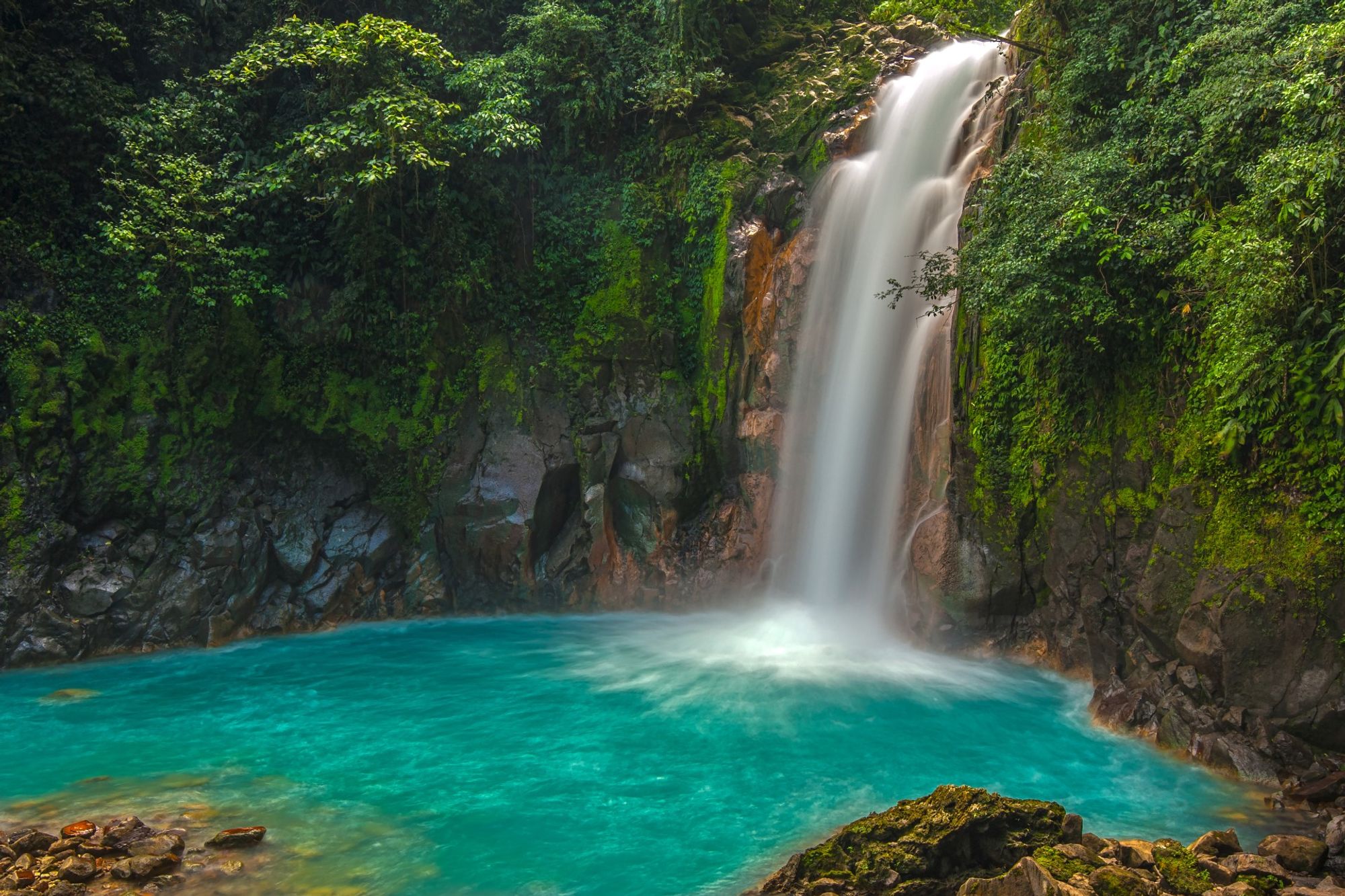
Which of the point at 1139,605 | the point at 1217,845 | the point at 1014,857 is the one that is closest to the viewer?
the point at 1014,857

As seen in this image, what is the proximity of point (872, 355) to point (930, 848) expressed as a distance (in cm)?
874

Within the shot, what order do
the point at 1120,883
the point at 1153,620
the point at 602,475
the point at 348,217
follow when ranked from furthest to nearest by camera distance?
the point at 602,475 → the point at 348,217 → the point at 1153,620 → the point at 1120,883

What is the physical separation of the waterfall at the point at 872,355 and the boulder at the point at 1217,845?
20.6 feet

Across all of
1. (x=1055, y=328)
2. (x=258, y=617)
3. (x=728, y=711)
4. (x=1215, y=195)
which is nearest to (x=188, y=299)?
(x=258, y=617)

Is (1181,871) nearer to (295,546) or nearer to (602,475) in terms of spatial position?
(602,475)

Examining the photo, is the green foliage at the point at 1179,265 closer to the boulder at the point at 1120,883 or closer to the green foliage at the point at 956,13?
the green foliage at the point at 956,13

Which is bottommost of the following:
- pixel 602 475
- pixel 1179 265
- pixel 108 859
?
pixel 108 859

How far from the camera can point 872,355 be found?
13.9 m

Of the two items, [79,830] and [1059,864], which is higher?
[1059,864]

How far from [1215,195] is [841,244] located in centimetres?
618

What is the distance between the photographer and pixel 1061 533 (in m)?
11.2

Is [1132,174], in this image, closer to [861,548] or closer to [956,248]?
[956,248]

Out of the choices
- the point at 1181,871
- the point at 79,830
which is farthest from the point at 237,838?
the point at 1181,871

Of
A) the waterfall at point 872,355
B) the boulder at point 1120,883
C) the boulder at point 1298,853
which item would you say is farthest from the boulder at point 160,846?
the waterfall at point 872,355
